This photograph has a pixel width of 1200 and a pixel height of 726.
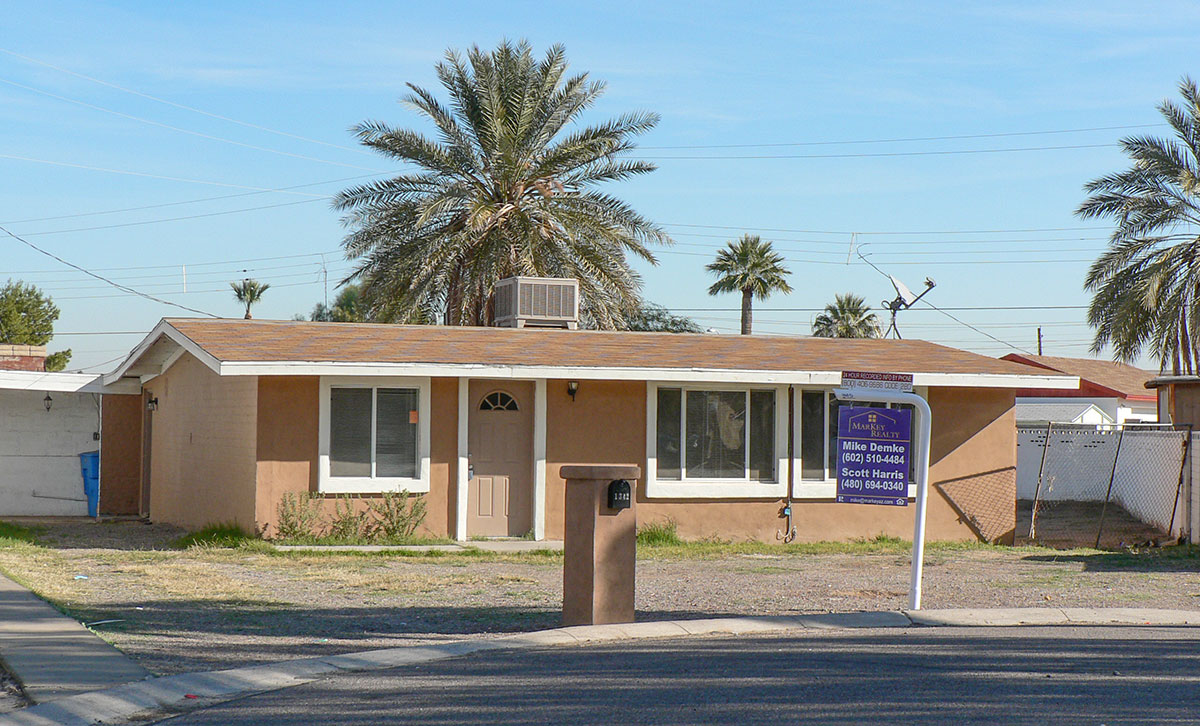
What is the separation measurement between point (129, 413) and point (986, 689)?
18.5 metres

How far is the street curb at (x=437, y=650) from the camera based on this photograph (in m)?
6.76

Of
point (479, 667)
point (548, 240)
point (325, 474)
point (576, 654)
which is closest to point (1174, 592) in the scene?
point (576, 654)

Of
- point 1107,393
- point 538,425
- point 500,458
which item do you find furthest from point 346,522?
point 1107,393

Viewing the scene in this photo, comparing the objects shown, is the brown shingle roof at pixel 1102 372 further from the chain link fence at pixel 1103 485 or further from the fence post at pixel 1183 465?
the fence post at pixel 1183 465

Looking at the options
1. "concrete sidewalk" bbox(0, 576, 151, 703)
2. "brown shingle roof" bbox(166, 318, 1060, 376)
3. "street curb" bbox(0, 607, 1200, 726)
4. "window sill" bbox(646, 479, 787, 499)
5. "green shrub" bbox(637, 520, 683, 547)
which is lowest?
"green shrub" bbox(637, 520, 683, 547)

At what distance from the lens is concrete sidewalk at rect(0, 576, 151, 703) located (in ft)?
23.6

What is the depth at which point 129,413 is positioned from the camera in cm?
2216

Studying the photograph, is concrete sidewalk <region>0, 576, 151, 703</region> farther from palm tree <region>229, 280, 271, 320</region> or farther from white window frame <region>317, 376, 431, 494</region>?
palm tree <region>229, 280, 271, 320</region>

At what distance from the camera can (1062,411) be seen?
38812mm

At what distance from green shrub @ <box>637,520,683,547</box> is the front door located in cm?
156

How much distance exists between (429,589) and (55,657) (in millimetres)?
4507

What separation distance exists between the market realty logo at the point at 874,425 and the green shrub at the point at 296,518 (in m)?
7.55

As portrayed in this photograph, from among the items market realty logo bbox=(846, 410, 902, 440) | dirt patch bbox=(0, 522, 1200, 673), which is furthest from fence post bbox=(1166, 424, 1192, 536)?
market realty logo bbox=(846, 410, 902, 440)

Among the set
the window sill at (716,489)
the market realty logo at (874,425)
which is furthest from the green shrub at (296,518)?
the market realty logo at (874,425)
